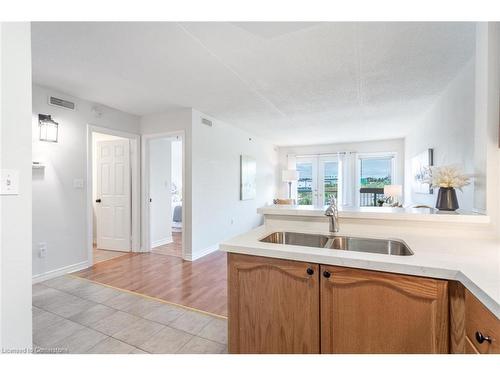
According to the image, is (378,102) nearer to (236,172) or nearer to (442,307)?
(236,172)

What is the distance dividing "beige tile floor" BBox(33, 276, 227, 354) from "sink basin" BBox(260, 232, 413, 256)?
89 cm

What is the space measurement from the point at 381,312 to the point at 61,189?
369 cm

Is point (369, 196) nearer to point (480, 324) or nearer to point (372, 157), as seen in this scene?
point (372, 157)

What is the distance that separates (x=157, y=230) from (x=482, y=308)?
4679 millimetres

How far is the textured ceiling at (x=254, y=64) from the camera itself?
1884 millimetres

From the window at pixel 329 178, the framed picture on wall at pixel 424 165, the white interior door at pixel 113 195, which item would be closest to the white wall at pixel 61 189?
the white interior door at pixel 113 195

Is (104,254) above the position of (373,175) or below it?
below

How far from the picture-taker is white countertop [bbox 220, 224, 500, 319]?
85 cm

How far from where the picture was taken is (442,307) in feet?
3.24

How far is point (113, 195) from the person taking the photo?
4.25 metres

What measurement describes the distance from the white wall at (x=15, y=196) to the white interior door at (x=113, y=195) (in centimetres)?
303

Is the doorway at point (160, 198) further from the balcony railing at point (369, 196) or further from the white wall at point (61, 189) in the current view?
the balcony railing at point (369, 196)

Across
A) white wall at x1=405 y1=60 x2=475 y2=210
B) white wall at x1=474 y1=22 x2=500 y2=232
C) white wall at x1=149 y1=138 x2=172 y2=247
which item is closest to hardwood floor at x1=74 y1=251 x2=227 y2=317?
white wall at x1=149 y1=138 x2=172 y2=247

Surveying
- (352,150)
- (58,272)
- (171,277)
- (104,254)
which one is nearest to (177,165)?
(104,254)
